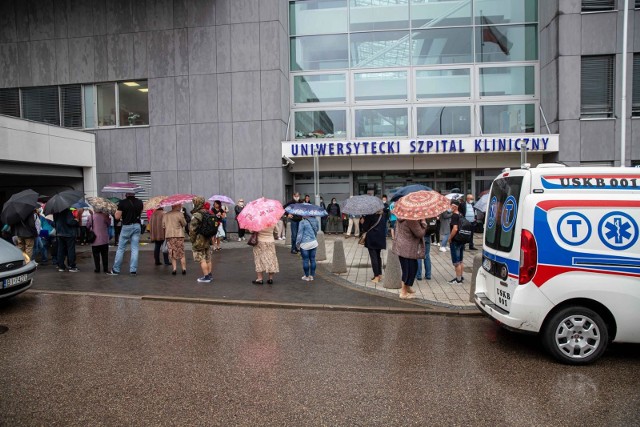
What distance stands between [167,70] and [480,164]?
14641 millimetres

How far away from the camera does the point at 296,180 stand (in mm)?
22312

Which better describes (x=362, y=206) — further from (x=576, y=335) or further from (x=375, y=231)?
(x=576, y=335)

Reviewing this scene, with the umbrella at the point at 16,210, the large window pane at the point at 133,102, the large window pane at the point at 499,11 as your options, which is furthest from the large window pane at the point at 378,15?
the umbrella at the point at 16,210

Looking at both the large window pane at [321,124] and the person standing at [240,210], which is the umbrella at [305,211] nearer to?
the person standing at [240,210]

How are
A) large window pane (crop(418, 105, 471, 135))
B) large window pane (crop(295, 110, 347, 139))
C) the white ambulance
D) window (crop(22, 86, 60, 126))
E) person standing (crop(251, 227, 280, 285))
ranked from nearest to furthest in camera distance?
1. the white ambulance
2. person standing (crop(251, 227, 280, 285))
3. large window pane (crop(418, 105, 471, 135))
4. large window pane (crop(295, 110, 347, 139))
5. window (crop(22, 86, 60, 126))

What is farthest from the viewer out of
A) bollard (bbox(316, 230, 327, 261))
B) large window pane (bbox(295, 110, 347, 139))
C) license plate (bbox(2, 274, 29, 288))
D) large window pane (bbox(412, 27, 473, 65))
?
large window pane (bbox(295, 110, 347, 139))

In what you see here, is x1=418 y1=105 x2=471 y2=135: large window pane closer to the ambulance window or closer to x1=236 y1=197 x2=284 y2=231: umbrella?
x1=236 y1=197 x2=284 y2=231: umbrella

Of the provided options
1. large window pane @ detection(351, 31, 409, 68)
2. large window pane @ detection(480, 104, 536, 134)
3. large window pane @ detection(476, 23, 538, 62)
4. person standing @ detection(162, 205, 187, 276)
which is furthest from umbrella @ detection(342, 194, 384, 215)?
large window pane @ detection(476, 23, 538, 62)

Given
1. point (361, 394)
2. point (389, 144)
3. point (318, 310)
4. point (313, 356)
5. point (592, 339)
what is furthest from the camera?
point (389, 144)

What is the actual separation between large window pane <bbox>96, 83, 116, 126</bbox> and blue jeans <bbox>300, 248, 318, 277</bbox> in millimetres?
15552

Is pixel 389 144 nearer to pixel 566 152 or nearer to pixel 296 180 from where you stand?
pixel 296 180

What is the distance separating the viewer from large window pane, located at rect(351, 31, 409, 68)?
20781 millimetres

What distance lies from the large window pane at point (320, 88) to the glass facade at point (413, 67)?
0.05 meters

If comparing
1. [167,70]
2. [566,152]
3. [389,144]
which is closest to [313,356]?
[389,144]
